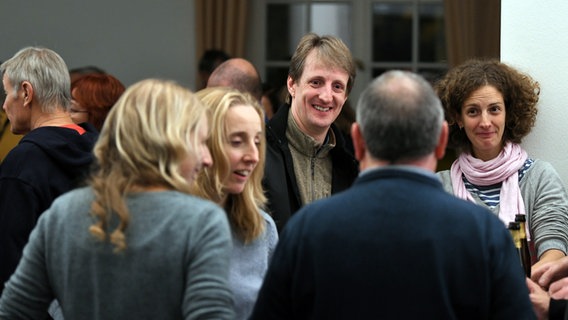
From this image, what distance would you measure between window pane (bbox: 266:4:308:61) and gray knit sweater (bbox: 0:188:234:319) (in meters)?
7.08

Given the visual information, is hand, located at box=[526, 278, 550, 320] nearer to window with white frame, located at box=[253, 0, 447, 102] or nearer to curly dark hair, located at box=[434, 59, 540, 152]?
curly dark hair, located at box=[434, 59, 540, 152]

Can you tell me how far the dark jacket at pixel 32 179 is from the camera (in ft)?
12.5

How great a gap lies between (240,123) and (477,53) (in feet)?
21.1

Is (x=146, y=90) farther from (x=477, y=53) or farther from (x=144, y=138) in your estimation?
(x=477, y=53)

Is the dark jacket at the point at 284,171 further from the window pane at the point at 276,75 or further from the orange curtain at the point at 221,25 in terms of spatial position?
the window pane at the point at 276,75

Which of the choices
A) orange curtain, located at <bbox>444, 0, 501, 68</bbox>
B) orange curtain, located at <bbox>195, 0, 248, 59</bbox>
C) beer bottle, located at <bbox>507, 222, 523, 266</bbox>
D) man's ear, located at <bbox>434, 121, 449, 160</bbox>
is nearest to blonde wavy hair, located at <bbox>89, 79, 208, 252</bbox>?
man's ear, located at <bbox>434, 121, 449, 160</bbox>

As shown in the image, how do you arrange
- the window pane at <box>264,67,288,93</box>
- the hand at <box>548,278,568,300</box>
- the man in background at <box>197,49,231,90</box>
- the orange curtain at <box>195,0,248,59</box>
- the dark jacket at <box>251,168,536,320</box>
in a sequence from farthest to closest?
the window pane at <box>264,67,288,93</box> < the orange curtain at <box>195,0,248,59</box> < the man in background at <box>197,49,231,90</box> < the hand at <box>548,278,568,300</box> < the dark jacket at <box>251,168,536,320</box>

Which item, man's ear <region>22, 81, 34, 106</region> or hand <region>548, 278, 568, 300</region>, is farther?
man's ear <region>22, 81, 34, 106</region>

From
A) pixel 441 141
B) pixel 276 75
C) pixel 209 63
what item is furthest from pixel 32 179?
pixel 276 75

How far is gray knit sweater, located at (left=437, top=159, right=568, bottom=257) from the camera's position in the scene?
12.9 feet

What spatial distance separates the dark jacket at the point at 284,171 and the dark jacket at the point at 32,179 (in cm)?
67

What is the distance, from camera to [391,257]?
97.3 inches

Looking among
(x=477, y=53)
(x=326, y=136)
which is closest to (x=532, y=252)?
(x=326, y=136)

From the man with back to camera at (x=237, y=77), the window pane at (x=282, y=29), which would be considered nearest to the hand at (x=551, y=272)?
the man with back to camera at (x=237, y=77)
